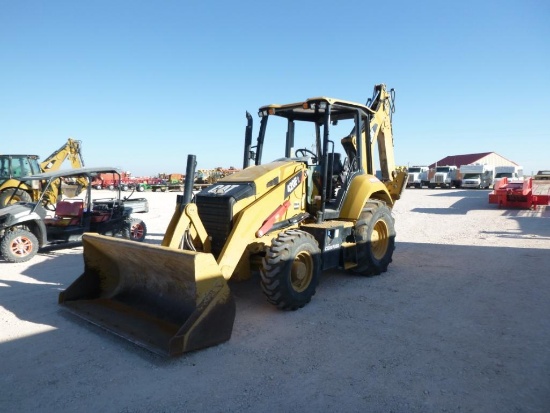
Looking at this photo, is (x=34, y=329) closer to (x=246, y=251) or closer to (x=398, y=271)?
(x=246, y=251)

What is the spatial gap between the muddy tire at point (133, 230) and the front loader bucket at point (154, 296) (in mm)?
4032

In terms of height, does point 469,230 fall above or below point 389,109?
below

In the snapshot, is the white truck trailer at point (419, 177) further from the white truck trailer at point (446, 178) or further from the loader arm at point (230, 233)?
the loader arm at point (230, 233)

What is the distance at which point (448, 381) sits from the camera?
3238 mm

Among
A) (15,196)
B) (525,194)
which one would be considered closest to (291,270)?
(15,196)

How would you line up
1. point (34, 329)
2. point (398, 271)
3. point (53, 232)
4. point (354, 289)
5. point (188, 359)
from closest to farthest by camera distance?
point (188, 359), point (34, 329), point (354, 289), point (398, 271), point (53, 232)

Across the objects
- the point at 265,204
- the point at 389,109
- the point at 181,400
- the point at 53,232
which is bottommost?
the point at 181,400

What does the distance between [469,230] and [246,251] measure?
336 inches

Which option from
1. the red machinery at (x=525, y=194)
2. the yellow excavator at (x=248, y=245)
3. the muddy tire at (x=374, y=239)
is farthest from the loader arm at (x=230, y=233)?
the red machinery at (x=525, y=194)

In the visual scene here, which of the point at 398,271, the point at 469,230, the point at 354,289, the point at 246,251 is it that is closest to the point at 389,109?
the point at 398,271

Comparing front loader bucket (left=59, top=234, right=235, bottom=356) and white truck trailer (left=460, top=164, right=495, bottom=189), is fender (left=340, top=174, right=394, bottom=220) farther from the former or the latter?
white truck trailer (left=460, top=164, right=495, bottom=189)

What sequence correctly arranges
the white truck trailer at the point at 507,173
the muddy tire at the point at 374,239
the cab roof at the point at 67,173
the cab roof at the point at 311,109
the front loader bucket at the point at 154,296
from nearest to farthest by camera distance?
1. the front loader bucket at the point at 154,296
2. the cab roof at the point at 311,109
3. the muddy tire at the point at 374,239
4. the cab roof at the point at 67,173
5. the white truck trailer at the point at 507,173

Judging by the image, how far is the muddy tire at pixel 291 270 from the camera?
4.48m

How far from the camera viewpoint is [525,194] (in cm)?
1556
